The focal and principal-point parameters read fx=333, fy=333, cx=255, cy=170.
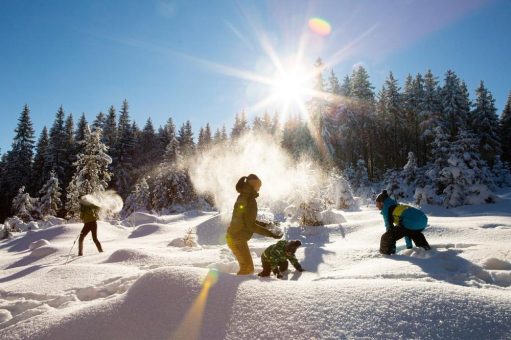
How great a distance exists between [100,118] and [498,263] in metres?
59.9

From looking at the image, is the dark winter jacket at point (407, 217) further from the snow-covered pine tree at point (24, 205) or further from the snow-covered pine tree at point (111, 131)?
the snow-covered pine tree at point (111, 131)

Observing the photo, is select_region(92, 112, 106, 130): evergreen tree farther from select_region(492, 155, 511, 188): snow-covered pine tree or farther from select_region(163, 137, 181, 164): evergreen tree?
select_region(492, 155, 511, 188): snow-covered pine tree

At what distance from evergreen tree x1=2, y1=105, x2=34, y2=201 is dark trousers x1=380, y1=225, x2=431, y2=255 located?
52373 millimetres

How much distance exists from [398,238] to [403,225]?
12.5 inches

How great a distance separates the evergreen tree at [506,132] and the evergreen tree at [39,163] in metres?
61.8

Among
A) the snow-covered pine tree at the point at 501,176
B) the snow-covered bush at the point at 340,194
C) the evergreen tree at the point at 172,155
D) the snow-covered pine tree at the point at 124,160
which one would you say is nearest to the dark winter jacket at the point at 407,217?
the snow-covered bush at the point at 340,194

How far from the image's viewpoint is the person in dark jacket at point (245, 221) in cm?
495

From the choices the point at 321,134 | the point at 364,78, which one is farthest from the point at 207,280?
the point at 364,78

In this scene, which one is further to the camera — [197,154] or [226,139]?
[226,139]

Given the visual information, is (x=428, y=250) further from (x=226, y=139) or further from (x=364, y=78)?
(x=226, y=139)

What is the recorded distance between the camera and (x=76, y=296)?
480cm

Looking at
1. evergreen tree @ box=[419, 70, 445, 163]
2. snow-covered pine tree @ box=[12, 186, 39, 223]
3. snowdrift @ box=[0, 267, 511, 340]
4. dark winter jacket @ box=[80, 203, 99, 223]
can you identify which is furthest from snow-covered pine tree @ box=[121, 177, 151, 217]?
snowdrift @ box=[0, 267, 511, 340]

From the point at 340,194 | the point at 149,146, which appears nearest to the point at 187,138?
the point at 149,146

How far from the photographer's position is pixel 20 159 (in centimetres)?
4831
